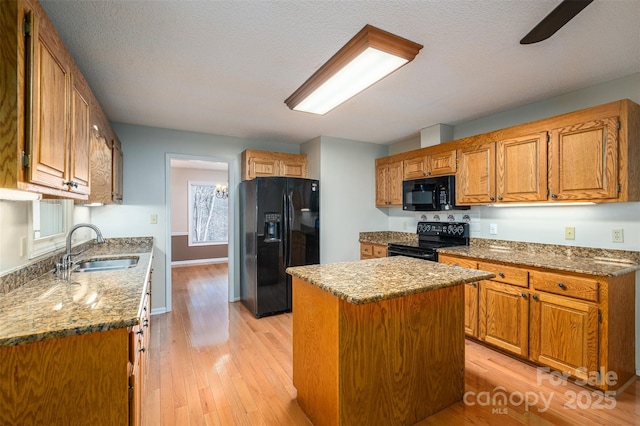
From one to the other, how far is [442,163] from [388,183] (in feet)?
3.24

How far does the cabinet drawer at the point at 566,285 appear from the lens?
6.96 ft

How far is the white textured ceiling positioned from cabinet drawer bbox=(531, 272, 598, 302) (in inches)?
63.3

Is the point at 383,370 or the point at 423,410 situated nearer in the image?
the point at 383,370

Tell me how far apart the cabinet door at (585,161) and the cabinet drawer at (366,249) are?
2.31 m

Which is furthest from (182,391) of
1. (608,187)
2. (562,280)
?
(608,187)

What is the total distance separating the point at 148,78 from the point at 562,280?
12.0 feet

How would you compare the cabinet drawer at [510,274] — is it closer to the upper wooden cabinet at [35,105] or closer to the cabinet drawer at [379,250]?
the cabinet drawer at [379,250]

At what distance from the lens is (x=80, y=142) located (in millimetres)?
1731

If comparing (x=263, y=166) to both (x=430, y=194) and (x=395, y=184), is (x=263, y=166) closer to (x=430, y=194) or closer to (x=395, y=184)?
(x=395, y=184)

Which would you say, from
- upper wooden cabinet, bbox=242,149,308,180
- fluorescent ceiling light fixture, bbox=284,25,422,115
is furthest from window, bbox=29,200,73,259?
fluorescent ceiling light fixture, bbox=284,25,422,115

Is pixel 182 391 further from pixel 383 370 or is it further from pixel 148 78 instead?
pixel 148 78

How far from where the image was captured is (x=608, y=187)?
225cm

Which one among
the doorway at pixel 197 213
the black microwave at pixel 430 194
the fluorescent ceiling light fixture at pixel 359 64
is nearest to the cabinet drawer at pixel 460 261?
the black microwave at pixel 430 194

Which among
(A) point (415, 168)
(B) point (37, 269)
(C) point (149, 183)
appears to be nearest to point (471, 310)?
(A) point (415, 168)
